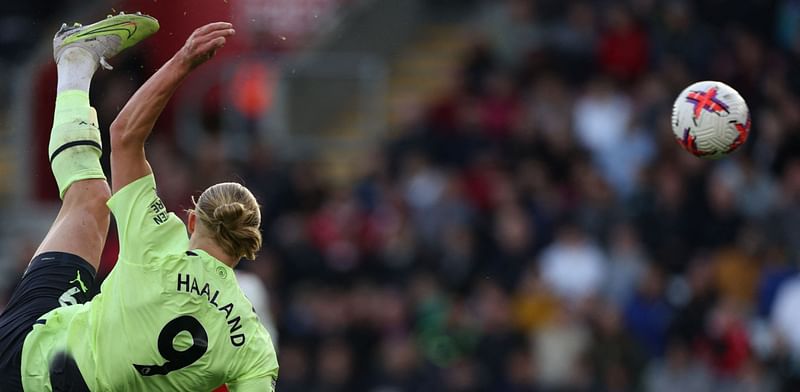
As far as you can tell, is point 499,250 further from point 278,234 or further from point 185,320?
point 185,320

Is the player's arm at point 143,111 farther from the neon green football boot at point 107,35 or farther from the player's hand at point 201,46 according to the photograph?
the neon green football boot at point 107,35

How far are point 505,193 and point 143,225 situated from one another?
26.9ft

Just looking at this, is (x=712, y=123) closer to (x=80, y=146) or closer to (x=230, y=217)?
(x=230, y=217)

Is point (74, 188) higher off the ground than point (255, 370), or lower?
higher

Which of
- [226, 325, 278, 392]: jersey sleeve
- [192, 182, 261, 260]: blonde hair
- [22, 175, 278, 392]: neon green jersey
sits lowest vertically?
[226, 325, 278, 392]: jersey sleeve

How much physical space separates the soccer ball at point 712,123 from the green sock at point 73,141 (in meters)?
3.14

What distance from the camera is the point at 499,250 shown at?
14078 millimetres

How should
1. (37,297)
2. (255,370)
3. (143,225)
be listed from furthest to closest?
1. (37,297)
2. (255,370)
3. (143,225)

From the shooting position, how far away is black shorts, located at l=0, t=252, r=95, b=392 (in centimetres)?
702

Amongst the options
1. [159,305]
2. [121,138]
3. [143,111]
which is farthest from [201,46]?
[159,305]

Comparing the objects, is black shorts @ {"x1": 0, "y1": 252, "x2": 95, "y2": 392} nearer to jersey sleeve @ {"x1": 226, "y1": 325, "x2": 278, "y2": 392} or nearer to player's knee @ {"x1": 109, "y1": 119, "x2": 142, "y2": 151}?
player's knee @ {"x1": 109, "y1": 119, "x2": 142, "y2": 151}

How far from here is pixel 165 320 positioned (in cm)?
652

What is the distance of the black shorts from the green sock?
39 cm

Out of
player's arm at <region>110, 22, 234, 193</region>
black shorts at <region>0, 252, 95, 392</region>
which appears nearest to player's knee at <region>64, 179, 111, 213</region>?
black shorts at <region>0, 252, 95, 392</region>
